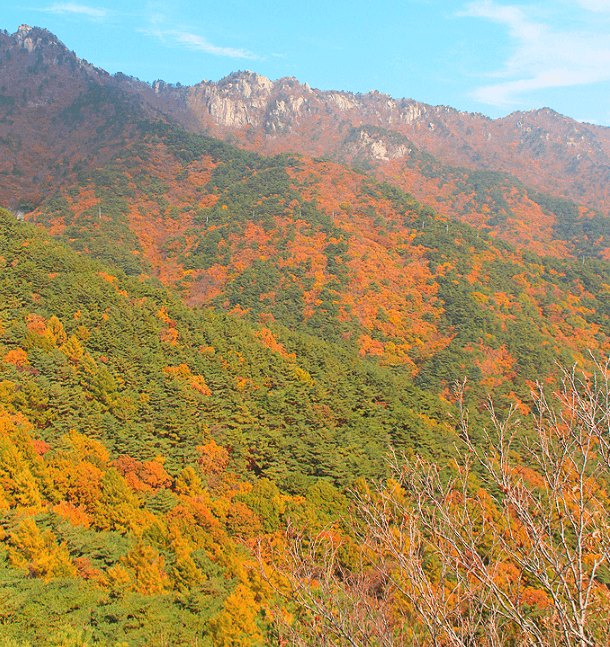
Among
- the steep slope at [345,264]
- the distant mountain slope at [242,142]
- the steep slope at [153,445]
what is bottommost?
the steep slope at [153,445]

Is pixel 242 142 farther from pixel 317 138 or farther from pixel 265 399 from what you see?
pixel 265 399

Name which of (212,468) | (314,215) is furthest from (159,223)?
(212,468)

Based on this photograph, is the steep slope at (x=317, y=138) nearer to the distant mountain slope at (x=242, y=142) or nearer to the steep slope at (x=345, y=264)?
the distant mountain slope at (x=242, y=142)

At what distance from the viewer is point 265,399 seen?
4378 cm

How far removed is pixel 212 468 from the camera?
33.9m

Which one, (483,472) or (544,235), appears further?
(544,235)

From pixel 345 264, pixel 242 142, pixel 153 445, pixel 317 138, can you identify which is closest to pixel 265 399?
pixel 153 445

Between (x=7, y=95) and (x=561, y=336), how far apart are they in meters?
159

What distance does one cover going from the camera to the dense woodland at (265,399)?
7.86m

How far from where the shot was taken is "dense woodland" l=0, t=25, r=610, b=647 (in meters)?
7.86

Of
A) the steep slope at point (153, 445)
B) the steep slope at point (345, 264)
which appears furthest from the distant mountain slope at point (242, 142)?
the steep slope at point (153, 445)

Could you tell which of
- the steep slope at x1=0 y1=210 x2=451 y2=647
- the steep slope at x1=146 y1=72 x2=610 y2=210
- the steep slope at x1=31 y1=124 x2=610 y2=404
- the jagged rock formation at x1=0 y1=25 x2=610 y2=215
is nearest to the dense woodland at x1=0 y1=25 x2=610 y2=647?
the steep slope at x1=0 y1=210 x2=451 y2=647

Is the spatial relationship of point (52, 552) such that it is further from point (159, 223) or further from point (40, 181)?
point (40, 181)

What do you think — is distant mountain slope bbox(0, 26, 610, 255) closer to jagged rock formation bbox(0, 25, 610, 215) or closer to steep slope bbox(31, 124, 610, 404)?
jagged rock formation bbox(0, 25, 610, 215)
